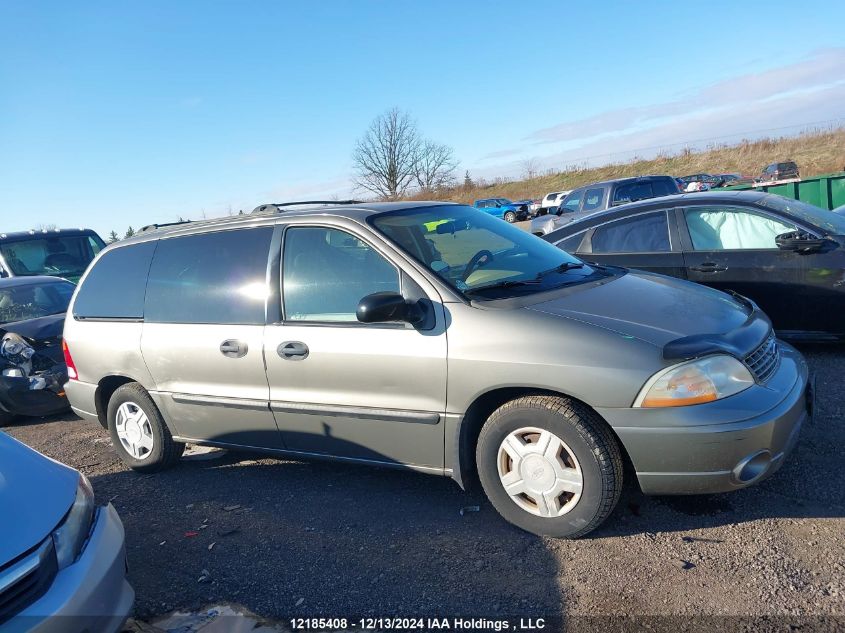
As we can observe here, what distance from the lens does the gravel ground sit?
286 cm

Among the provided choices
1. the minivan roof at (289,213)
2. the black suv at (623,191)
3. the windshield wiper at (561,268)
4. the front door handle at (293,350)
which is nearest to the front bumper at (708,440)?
the windshield wiper at (561,268)

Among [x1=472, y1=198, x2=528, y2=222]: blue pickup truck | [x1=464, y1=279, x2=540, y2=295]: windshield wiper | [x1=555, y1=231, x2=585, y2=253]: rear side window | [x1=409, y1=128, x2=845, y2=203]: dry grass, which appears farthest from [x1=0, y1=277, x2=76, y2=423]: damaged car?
[x1=409, y1=128, x2=845, y2=203]: dry grass

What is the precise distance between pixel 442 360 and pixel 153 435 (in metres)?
2.56

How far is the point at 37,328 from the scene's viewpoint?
22.9 feet

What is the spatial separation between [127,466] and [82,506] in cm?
253

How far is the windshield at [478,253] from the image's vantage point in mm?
3766

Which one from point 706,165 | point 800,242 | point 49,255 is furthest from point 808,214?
point 706,165

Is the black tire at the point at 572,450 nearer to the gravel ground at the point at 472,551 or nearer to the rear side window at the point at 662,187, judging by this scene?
the gravel ground at the point at 472,551

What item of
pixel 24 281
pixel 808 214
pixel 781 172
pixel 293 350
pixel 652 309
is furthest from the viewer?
pixel 781 172

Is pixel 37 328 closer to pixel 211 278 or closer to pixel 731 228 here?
pixel 211 278

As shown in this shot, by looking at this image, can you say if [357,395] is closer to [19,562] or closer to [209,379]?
[209,379]

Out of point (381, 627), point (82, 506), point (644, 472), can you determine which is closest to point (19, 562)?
point (82, 506)

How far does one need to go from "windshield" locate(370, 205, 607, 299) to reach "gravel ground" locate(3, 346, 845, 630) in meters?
1.29

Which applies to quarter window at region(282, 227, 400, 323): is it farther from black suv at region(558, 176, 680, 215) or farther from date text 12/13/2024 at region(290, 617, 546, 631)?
black suv at region(558, 176, 680, 215)
